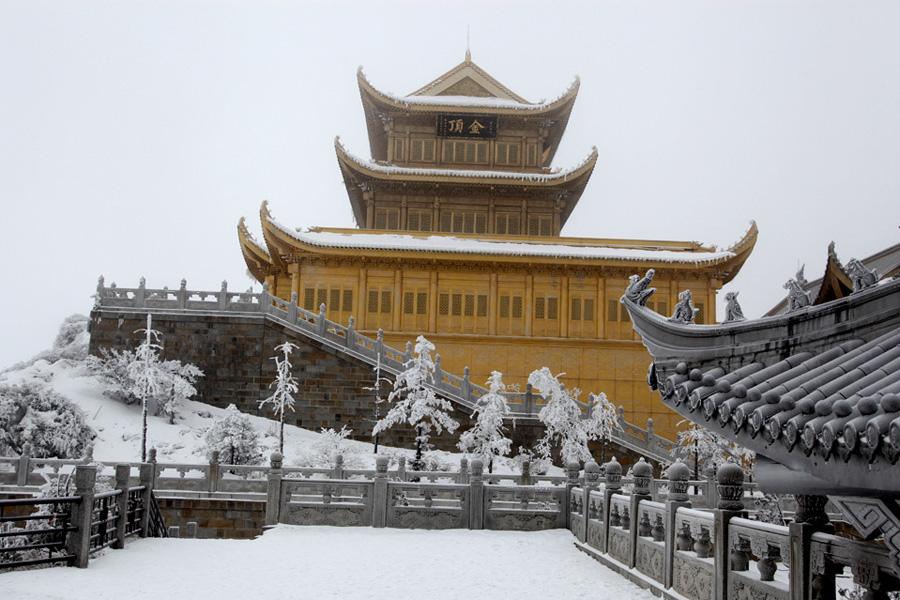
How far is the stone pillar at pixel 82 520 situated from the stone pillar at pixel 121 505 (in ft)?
5.05

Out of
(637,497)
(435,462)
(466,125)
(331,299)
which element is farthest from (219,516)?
(466,125)

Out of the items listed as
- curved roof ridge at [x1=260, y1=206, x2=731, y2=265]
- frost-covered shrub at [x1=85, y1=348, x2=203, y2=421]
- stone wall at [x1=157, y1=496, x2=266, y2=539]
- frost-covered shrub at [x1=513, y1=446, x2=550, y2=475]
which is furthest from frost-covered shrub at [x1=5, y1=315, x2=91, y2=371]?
frost-covered shrub at [x1=513, y1=446, x2=550, y2=475]

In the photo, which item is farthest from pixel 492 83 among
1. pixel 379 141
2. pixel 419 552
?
pixel 419 552

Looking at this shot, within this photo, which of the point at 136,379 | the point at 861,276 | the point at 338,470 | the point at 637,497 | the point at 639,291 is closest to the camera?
the point at 861,276

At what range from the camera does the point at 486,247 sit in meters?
28.4

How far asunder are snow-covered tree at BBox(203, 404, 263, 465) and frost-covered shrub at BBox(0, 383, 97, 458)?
10.2ft

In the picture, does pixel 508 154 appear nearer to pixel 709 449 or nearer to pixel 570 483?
pixel 709 449

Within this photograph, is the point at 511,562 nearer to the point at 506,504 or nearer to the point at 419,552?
the point at 419,552

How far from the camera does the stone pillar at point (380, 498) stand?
1519cm

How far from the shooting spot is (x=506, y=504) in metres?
15.6

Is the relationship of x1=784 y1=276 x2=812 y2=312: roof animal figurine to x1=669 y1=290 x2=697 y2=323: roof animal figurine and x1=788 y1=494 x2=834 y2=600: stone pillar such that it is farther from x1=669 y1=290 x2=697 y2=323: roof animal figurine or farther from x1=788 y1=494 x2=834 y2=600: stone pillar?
x1=788 y1=494 x2=834 y2=600: stone pillar

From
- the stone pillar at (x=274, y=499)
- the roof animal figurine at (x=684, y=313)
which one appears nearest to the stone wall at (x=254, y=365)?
the stone pillar at (x=274, y=499)

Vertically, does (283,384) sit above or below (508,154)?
below

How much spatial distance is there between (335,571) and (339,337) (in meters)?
15.0
